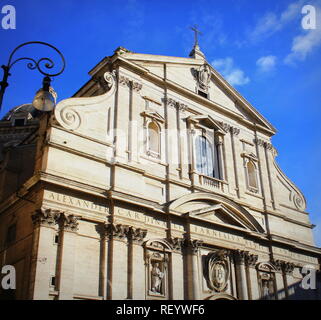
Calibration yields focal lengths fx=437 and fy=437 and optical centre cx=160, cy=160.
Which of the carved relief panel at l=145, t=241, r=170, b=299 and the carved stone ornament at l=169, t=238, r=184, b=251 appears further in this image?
the carved stone ornament at l=169, t=238, r=184, b=251

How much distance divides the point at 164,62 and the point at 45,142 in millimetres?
8002

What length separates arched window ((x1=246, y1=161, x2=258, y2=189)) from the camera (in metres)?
21.7

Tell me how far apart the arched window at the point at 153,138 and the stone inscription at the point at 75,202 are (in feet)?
12.8

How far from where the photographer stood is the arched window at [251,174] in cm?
2167

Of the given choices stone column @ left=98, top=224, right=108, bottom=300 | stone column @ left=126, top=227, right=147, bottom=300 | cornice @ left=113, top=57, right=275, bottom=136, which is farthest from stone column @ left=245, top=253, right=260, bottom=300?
cornice @ left=113, top=57, right=275, bottom=136

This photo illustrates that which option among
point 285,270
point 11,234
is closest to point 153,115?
point 11,234

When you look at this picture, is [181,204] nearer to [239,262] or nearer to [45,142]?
[239,262]

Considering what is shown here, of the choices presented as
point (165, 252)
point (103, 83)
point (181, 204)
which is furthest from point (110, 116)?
point (165, 252)

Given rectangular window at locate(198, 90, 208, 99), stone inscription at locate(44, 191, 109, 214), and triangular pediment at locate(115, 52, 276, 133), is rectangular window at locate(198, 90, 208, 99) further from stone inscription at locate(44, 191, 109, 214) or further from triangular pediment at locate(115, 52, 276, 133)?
stone inscription at locate(44, 191, 109, 214)

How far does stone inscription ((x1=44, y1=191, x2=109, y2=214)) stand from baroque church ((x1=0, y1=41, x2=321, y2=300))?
0.12 ft

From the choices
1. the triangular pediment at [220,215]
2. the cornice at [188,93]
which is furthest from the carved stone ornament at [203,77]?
the triangular pediment at [220,215]

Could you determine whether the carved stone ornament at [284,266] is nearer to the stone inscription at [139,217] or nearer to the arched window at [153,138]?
the stone inscription at [139,217]

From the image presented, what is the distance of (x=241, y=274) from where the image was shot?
703 inches

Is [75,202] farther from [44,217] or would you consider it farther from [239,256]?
[239,256]
